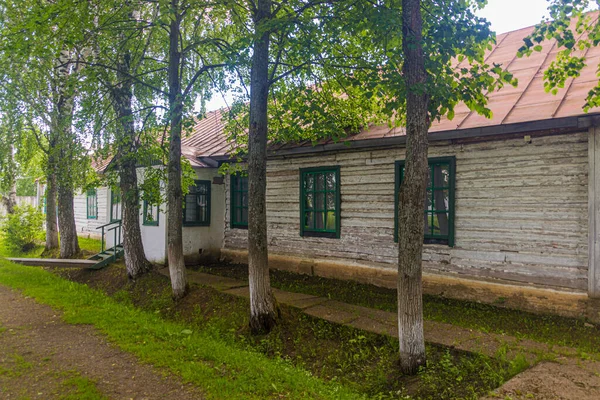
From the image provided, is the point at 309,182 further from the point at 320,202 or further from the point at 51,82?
the point at 51,82

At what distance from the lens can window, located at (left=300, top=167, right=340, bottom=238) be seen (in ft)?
32.3

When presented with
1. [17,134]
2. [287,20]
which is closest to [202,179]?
[17,134]

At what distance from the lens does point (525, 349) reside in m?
5.13

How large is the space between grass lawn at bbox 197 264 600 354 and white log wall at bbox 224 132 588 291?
0.59 metres

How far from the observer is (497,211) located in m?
7.44

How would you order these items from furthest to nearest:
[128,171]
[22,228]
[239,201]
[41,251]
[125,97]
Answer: [22,228], [41,251], [239,201], [128,171], [125,97]

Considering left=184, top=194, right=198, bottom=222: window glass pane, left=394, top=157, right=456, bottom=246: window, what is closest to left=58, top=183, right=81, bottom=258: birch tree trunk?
left=184, top=194, right=198, bottom=222: window glass pane

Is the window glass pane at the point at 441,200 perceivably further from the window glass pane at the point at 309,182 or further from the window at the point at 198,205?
the window at the point at 198,205

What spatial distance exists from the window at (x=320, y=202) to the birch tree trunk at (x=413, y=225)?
5054 millimetres

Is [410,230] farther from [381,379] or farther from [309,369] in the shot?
[309,369]

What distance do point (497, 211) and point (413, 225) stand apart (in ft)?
11.8

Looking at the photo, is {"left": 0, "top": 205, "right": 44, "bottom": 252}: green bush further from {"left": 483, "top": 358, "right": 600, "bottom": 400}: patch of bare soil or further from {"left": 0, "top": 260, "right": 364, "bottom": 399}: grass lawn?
{"left": 483, "top": 358, "right": 600, "bottom": 400}: patch of bare soil

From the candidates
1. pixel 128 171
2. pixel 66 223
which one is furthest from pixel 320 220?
pixel 66 223

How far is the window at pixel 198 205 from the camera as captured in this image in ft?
39.6
